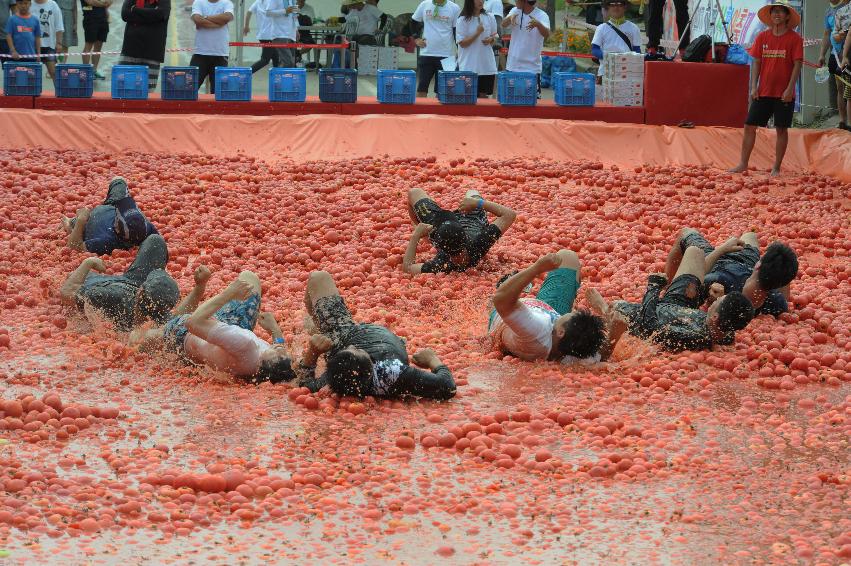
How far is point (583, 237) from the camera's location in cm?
860

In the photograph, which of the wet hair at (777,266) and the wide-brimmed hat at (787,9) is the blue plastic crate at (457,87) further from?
the wet hair at (777,266)

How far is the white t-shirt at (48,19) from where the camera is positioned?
13367 mm

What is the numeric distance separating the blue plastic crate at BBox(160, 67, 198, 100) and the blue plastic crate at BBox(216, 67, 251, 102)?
271 mm

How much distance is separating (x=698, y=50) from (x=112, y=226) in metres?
6.99

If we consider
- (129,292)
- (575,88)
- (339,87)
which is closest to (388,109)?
(339,87)

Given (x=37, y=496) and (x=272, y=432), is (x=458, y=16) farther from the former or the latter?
(x=37, y=496)

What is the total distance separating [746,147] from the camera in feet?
34.9

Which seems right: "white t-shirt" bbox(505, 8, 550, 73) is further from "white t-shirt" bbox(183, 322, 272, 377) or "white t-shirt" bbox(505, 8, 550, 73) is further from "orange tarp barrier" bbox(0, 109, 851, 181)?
"white t-shirt" bbox(183, 322, 272, 377)

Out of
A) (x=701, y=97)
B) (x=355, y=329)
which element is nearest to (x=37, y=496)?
(x=355, y=329)

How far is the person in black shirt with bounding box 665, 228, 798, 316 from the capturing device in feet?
20.1

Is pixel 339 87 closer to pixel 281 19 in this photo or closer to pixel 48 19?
pixel 281 19

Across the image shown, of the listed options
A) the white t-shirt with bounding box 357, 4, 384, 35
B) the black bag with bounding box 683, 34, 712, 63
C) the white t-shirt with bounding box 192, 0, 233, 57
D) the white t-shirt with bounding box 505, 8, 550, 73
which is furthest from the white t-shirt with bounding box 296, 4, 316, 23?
the black bag with bounding box 683, 34, 712, 63

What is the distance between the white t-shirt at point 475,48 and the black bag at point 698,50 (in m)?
2.11

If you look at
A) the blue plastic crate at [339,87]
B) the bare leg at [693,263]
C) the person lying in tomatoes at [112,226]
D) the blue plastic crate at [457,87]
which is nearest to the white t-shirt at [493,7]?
the blue plastic crate at [457,87]
